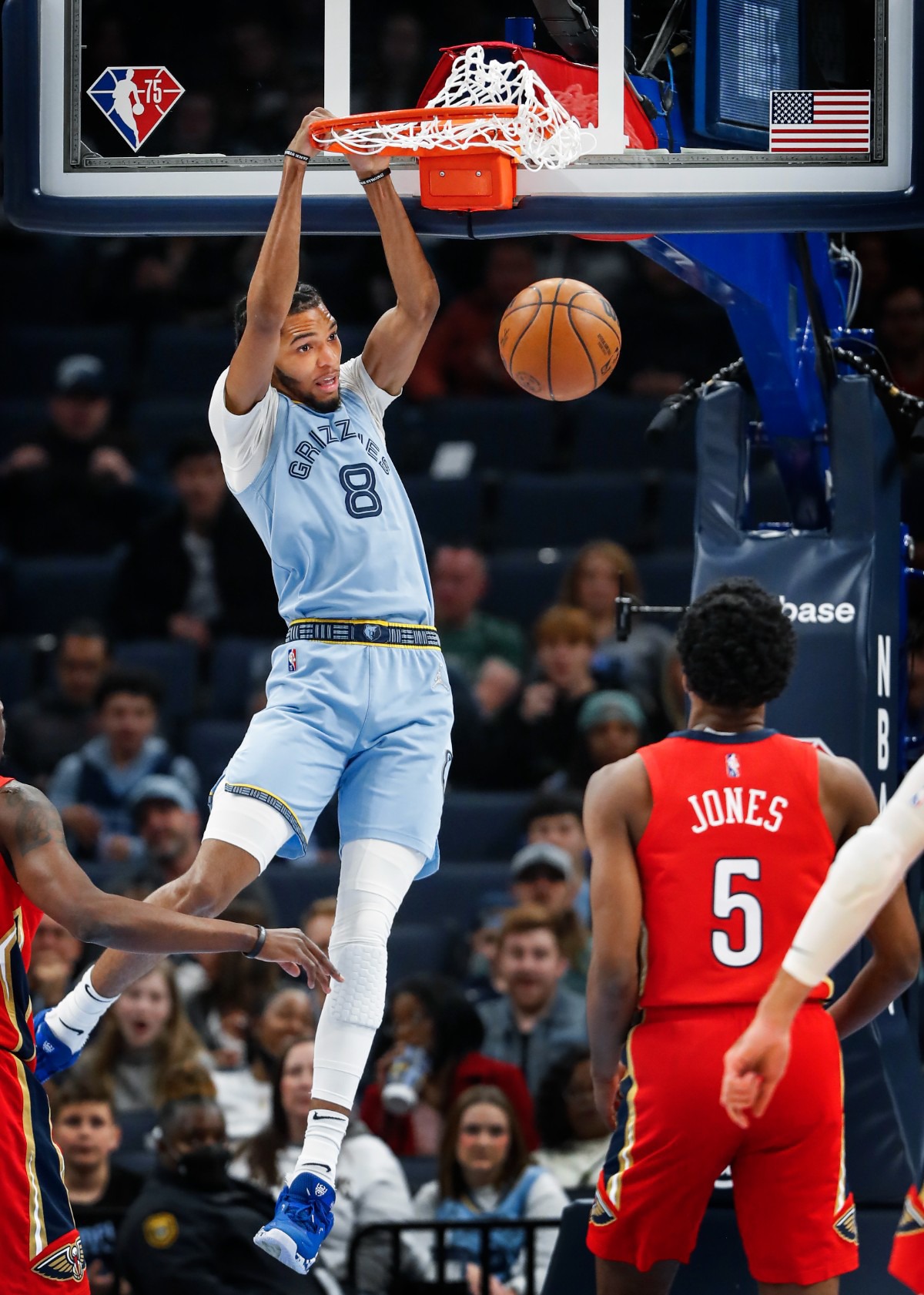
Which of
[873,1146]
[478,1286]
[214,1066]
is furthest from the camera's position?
[214,1066]

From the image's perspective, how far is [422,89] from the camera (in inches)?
216

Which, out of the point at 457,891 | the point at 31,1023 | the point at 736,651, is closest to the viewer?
the point at 736,651

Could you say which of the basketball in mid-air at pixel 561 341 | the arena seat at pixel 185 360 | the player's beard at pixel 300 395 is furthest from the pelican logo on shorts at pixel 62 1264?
the arena seat at pixel 185 360

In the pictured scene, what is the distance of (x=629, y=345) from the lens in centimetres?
1189

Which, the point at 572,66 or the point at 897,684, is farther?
the point at 897,684

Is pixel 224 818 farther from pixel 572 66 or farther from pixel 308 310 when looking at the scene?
pixel 572 66

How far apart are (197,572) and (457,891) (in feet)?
8.52

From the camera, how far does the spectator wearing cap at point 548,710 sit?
9570 millimetres

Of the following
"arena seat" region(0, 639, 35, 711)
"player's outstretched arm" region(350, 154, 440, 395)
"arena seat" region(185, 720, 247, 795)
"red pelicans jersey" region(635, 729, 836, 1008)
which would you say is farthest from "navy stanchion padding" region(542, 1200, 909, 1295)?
"arena seat" region(0, 639, 35, 711)

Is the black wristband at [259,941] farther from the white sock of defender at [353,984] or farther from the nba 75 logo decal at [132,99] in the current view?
the nba 75 logo decal at [132,99]

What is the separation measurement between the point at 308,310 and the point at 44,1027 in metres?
2.04

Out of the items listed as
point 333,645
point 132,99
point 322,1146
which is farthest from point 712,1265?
point 132,99

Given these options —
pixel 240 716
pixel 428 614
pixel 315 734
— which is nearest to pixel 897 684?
pixel 428 614

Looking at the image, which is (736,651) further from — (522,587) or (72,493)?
(72,493)
